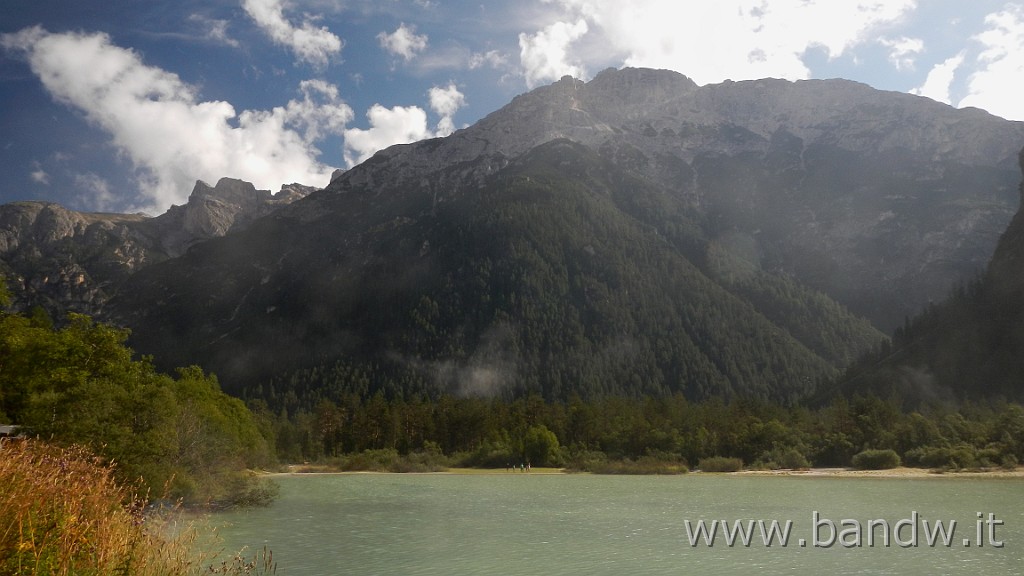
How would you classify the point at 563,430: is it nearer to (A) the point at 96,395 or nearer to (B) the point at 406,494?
(B) the point at 406,494

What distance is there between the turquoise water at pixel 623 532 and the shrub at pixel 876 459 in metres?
31.6

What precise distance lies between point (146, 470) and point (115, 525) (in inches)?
1140

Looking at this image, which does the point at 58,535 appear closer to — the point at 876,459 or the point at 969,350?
the point at 876,459

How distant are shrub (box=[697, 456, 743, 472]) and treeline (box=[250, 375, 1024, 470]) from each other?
353 centimetres

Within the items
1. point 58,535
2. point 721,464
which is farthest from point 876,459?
point 58,535

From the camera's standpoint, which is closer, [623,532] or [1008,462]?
[623,532]

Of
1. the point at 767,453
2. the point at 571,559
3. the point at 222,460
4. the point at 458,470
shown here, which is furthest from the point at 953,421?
the point at 222,460

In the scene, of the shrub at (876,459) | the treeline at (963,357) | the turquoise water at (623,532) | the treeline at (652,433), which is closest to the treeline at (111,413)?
the turquoise water at (623,532)

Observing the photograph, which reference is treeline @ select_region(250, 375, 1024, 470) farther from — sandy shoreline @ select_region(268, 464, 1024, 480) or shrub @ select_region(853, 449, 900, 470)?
sandy shoreline @ select_region(268, 464, 1024, 480)

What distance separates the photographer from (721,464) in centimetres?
10831

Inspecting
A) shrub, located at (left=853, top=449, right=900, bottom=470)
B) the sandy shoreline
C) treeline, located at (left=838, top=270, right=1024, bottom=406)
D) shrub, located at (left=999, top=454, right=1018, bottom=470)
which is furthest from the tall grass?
treeline, located at (left=838, top=270, right=1024, bottom=406)

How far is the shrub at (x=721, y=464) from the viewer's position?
108 m

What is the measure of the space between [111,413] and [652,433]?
318ft

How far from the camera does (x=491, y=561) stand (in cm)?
2952
